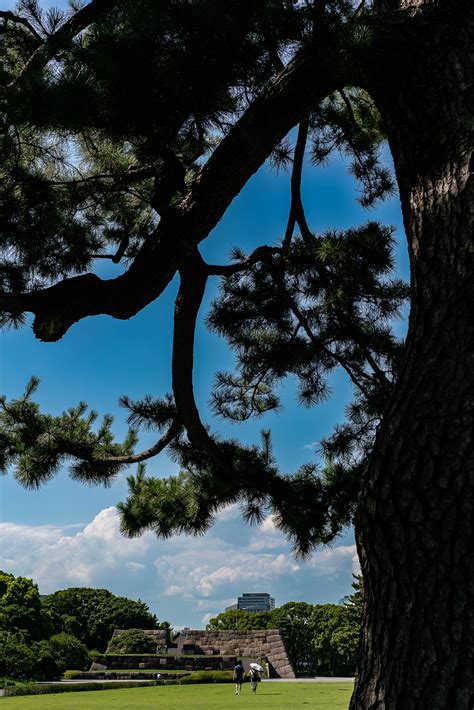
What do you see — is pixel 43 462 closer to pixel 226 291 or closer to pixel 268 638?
pixel 226 291

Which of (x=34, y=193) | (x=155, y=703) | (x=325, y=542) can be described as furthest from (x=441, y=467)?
(x=155, y=703)

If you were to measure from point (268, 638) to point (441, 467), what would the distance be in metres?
20.8

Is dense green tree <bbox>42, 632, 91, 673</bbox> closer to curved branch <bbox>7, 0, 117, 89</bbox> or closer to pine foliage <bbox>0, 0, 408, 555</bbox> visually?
pine foliage <bbox>0, 0, 408, 555</bbox>

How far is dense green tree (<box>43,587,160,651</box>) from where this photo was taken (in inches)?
1153

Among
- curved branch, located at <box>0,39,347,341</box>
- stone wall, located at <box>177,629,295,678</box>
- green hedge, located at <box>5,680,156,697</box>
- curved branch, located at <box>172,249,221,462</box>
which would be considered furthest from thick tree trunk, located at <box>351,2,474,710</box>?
stone wall, located at <box>177,629,295,678</box>

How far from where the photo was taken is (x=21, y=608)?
59.1ft

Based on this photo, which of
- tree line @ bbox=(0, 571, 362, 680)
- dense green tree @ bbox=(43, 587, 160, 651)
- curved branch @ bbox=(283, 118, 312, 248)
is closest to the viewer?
curved branch @ bbox=(283, 118, 312, 248)

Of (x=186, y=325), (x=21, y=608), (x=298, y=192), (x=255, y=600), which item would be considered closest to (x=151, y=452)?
(x=186, y=325)

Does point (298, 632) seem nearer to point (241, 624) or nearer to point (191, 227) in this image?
point (241, 624)

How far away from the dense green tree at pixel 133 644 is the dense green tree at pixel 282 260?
18.8m

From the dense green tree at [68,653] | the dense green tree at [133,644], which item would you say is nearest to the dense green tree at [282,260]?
the dense green tree at [68,653]

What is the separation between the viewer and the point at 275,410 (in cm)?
484

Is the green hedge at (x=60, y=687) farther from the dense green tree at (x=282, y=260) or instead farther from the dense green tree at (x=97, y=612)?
the dense green tree at (x=97, y=612)

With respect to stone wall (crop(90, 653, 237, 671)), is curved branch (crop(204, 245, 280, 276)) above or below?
above
